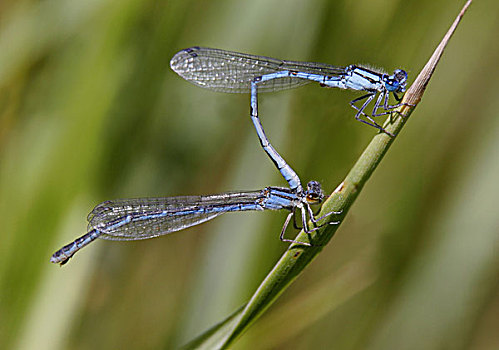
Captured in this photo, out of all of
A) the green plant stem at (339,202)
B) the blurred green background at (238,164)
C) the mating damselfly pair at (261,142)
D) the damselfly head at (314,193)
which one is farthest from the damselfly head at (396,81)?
the green plant stem at (339,202)

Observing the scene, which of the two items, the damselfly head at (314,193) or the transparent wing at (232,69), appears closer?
the damselfly head at (314,193)

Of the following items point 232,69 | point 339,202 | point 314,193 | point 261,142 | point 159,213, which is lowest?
point 339,202

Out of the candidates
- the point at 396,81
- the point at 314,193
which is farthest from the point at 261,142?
the point at 396,81

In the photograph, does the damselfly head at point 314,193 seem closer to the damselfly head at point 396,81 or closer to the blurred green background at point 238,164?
the blurred green background at point 238,164

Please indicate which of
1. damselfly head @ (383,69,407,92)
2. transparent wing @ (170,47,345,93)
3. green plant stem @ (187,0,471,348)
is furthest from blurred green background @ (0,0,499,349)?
green plant stem @ (187,0,471,348)

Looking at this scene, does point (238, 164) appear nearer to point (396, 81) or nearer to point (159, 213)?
point (159, 213)

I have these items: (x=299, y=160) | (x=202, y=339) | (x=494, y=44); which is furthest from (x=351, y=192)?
(x=494, y=44)
